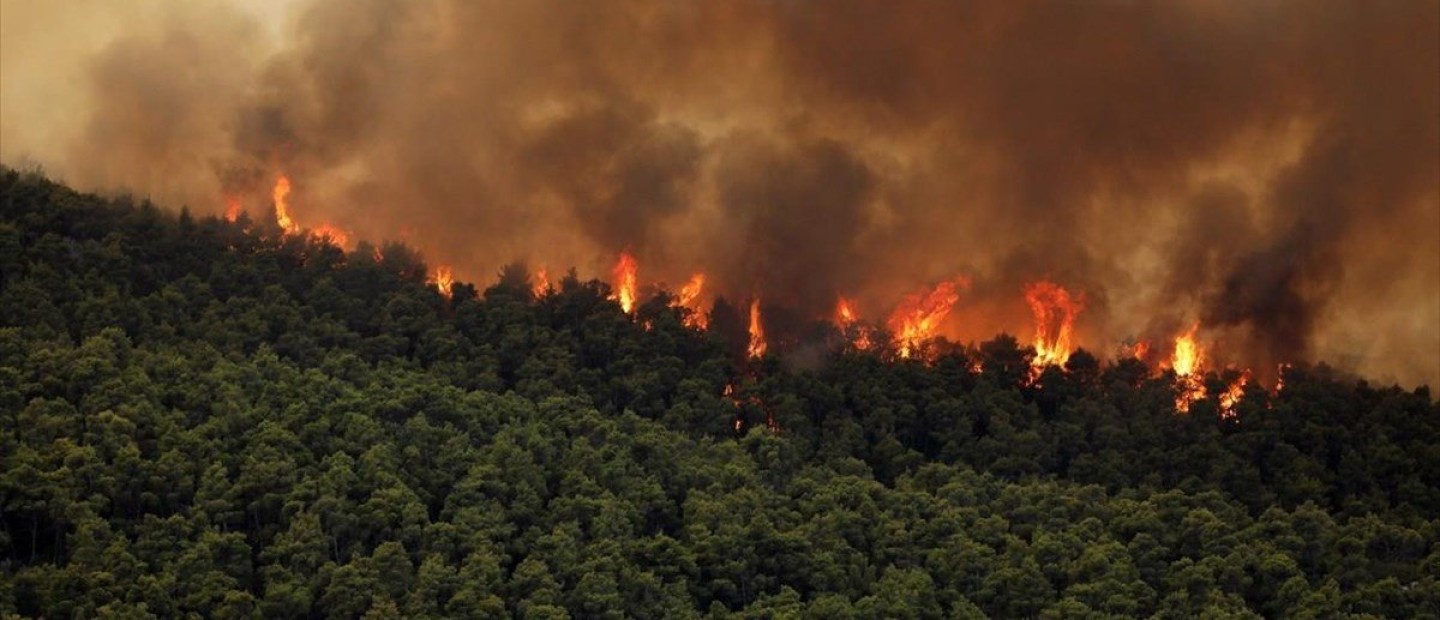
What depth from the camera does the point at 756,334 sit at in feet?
373

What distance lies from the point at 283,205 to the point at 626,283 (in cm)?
1568

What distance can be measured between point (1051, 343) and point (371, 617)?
4302cm

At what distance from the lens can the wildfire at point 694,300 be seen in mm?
111625

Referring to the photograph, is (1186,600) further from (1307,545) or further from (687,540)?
(687,540)

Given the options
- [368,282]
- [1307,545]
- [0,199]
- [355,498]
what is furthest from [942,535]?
[0,199]

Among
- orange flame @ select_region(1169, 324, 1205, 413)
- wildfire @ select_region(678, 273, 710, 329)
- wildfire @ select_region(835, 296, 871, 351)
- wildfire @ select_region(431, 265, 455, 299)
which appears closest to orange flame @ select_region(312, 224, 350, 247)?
wildfire @ select_region(431, 265, 455, 299)

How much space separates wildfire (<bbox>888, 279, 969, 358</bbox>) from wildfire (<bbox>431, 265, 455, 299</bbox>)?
61.8ft

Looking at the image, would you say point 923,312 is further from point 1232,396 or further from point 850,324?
point 1232,396

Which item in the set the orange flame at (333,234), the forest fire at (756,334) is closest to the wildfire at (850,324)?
the forest fire at (756,334)

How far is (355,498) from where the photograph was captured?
88250 millimetres

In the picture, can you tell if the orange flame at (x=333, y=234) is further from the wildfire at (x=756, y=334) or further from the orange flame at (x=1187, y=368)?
the orange flame at (x=1187, y=368)

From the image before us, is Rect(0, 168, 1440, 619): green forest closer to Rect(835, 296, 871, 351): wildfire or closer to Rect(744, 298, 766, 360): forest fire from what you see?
Rect(835, 296, 871, 351): wildfire

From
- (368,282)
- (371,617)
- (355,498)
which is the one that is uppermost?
(368,282)

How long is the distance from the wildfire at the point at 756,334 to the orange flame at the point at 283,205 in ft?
65.6
